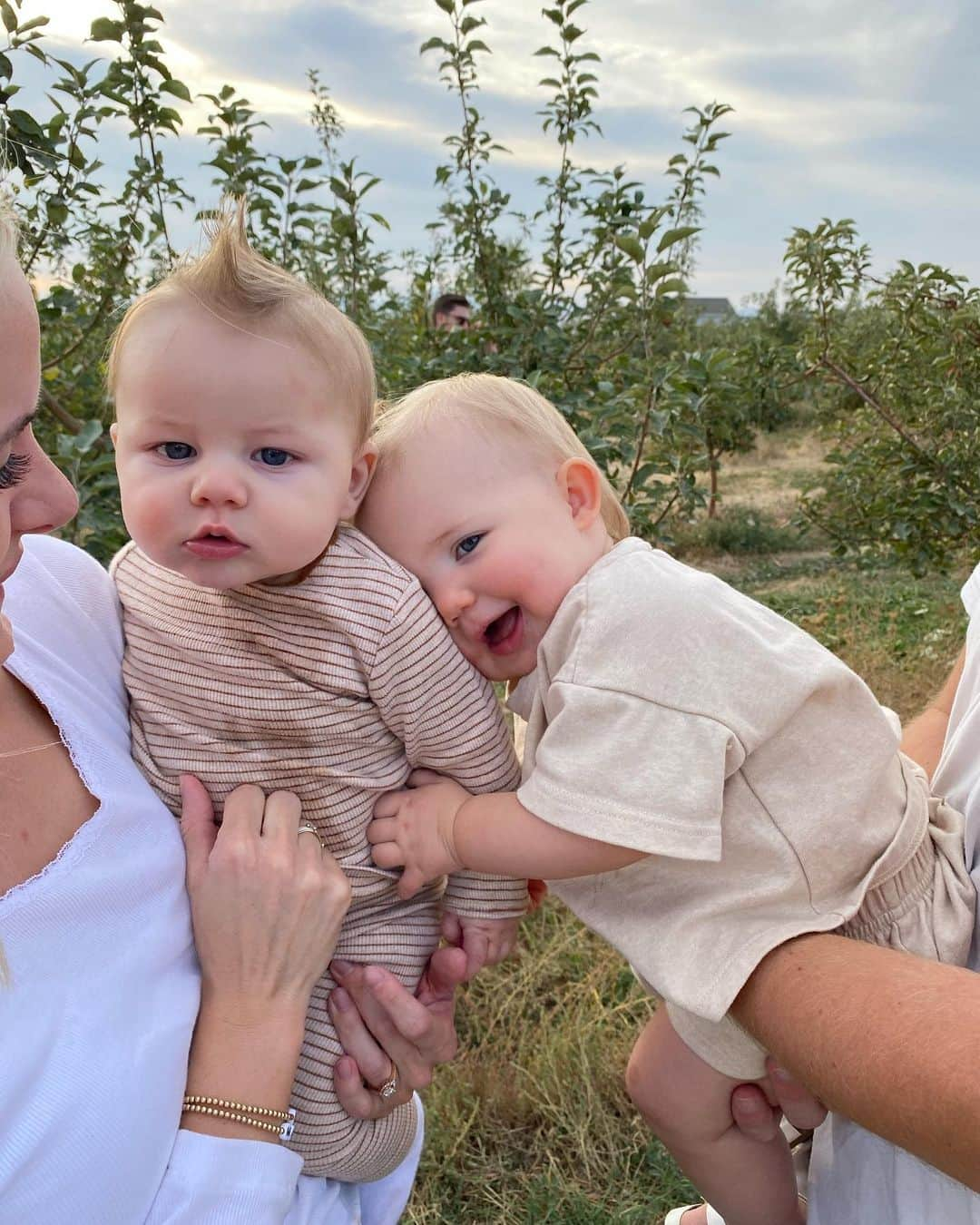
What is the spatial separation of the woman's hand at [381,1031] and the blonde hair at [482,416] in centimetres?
76

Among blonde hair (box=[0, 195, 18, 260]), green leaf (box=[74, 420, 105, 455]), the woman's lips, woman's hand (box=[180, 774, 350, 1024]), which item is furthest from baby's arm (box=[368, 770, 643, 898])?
green leaf (box=[74, 420, 105, 455])

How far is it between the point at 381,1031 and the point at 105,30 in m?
2.61

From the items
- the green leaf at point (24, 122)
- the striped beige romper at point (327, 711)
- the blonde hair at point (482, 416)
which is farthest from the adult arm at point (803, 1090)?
the green leaf at point (24, 122)

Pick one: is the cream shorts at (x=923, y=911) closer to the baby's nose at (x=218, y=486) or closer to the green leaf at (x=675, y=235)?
the baby's nose at (x=218, y=486)

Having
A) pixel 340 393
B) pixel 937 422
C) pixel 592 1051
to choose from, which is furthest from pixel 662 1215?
pixel 937 422

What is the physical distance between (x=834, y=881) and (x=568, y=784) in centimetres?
45

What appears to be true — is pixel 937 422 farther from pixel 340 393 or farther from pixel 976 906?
pixel 340 393

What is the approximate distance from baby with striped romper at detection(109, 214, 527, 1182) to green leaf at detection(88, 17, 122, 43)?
1825 millimetres

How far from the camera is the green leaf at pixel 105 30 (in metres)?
2.78

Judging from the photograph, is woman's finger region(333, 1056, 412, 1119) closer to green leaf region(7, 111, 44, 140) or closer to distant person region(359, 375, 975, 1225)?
distant person region(359, 375, 975, 1225)

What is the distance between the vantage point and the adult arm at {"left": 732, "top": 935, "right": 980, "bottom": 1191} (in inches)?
43.1

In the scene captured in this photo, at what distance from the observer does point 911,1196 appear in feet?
4.81

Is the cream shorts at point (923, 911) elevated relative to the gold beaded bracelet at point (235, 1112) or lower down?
elevated

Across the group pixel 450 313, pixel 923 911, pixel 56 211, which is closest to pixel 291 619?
pixel 923 911
